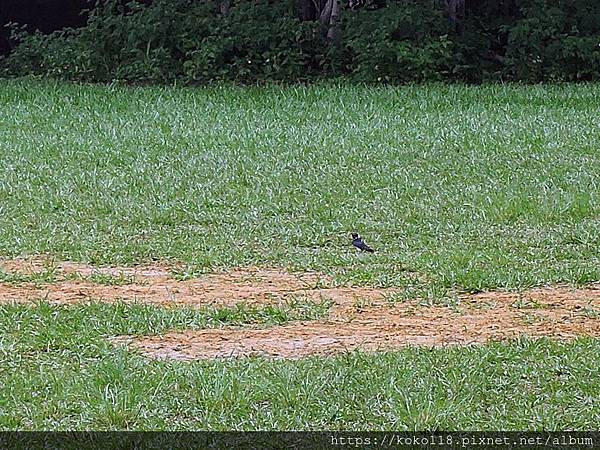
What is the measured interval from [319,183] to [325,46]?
8.93 m

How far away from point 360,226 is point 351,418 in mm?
3963

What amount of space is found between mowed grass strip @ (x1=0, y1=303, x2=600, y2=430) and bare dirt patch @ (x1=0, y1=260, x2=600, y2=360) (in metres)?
0.24

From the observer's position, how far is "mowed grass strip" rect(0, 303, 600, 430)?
4340mm

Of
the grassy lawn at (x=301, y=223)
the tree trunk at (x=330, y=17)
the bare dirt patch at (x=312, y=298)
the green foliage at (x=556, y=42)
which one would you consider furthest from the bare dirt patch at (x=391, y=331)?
the tree trunk at (x=330, y=17)

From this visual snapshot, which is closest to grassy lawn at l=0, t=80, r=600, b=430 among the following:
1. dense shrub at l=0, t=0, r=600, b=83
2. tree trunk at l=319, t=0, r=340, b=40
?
dense shrub at l=0, t=0, r=600, b=83

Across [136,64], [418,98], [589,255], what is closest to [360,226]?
[589,255]

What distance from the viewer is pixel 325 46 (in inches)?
724

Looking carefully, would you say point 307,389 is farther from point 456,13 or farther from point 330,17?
point 456,13

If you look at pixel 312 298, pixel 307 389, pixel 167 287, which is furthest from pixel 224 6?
pixel 307 389

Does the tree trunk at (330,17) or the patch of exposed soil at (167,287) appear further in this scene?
the tree trunk at (330,17)

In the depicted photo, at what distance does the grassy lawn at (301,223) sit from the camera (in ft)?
14.8

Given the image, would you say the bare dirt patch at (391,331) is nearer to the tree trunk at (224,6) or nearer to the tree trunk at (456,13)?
the tree trunk at (456,13)

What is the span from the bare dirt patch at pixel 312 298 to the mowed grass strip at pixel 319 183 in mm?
276

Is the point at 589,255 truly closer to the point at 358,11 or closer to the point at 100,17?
the point at 358,11
